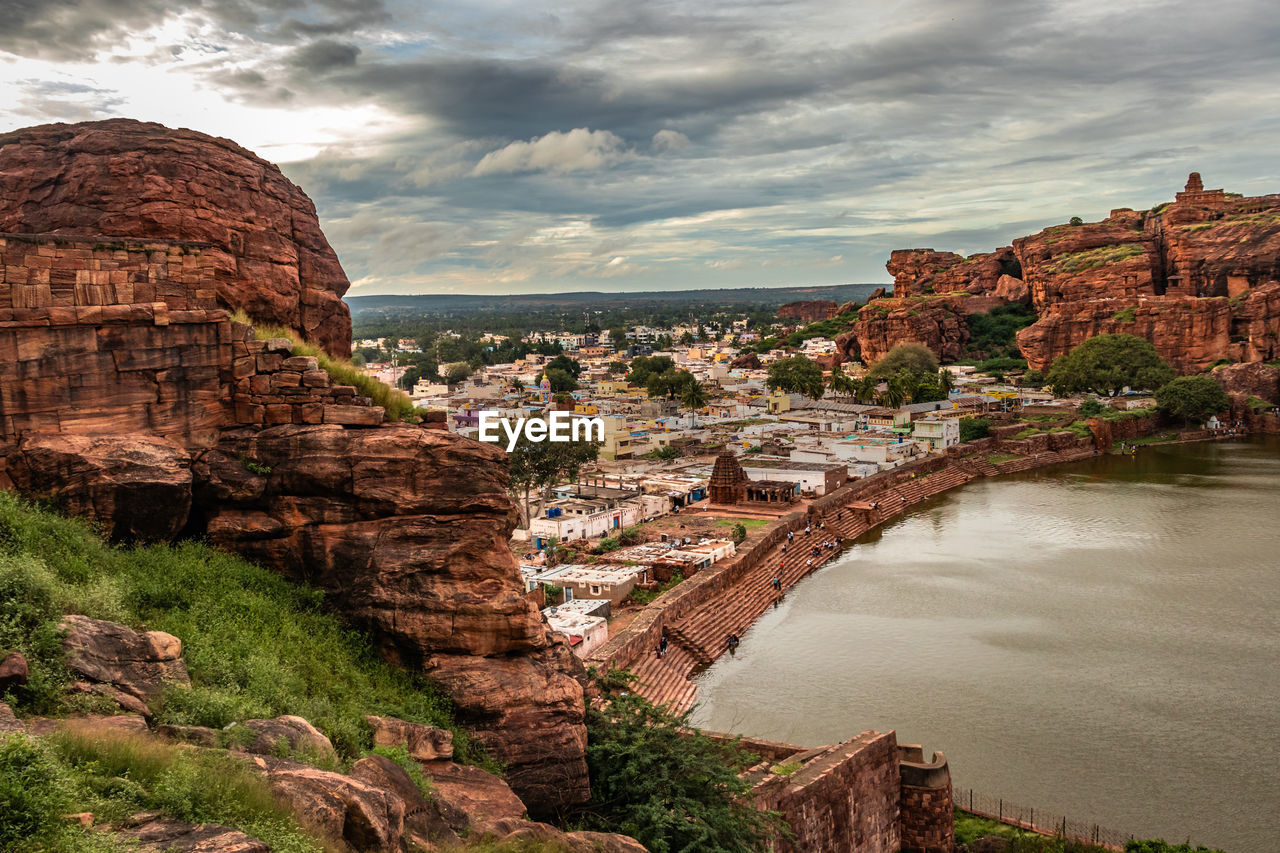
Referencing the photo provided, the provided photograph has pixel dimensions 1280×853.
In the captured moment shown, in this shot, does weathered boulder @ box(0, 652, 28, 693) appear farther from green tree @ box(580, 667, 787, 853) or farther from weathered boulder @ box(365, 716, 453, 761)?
green tree @ box(580, 667, 787, 853)

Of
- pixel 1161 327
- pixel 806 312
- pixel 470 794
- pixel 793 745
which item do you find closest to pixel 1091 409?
pixel 1161 327

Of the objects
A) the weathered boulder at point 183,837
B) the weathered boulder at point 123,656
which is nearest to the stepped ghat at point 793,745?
the weathered boulder at point 123,656

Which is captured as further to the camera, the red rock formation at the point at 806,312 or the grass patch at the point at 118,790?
the red rock formation at the point at 806,312

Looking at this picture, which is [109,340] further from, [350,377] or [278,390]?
[350,377]

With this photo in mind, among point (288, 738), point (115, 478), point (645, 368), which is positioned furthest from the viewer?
point (645, 368)

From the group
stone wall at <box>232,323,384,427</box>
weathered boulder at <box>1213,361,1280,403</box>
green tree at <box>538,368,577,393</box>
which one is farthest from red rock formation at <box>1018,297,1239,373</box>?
stone wall at <box>232,323,384,427</box>

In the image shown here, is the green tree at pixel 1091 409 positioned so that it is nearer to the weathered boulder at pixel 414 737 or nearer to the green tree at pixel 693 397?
the green tree at pixel 693 397
